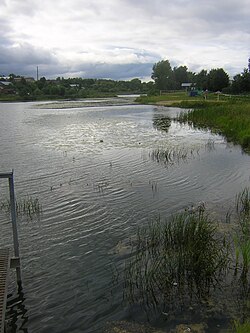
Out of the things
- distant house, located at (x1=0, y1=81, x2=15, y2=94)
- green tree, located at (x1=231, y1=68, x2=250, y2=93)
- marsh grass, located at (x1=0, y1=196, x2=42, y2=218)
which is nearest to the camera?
marsh grass, located at (x1=0, y1=196, x2=42, y2=218)

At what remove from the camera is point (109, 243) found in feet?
30.9

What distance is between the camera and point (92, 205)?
12500mm

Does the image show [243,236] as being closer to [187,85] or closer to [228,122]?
[228,122]

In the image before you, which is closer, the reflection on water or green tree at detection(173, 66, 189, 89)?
the reflection on water

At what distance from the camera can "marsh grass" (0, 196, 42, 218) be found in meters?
11.8

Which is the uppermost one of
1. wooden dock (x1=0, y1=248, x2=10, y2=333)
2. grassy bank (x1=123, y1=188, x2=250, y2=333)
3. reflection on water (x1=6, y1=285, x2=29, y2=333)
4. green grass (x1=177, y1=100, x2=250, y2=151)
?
green grass (x1=177, y1=100, x2=250, y2=151)

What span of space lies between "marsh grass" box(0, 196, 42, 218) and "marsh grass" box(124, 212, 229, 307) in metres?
4.43

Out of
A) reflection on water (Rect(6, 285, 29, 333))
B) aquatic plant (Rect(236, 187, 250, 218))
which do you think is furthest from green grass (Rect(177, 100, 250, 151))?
reflection on water (Rect(6, 285, 29, 333))

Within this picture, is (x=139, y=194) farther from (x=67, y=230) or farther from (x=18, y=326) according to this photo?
(x=18, y=326)

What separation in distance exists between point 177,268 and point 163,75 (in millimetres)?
145297

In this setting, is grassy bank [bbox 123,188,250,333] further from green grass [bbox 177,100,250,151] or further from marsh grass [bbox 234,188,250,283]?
green grass [bbox 177,100,250,151]

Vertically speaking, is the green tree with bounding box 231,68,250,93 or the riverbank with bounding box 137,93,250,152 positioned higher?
the green tree with bounding box 231,68,250,93

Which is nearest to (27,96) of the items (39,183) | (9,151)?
(9,151)

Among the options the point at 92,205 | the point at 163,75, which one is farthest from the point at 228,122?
the point at 163,75
